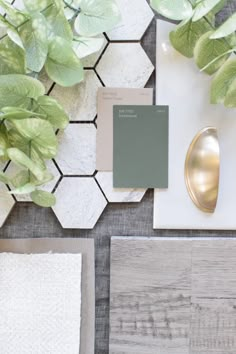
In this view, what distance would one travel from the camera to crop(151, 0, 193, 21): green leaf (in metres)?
0.64

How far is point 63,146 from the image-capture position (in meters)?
0.72

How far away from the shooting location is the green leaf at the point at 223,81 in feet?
A: 2.09

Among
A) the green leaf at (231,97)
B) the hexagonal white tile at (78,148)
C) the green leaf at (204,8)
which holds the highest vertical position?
the green leaf at (204,8)

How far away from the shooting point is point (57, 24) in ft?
2.15

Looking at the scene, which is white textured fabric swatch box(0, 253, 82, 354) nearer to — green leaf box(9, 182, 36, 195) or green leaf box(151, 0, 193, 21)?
green leaf box(9, 182, 36, 195)

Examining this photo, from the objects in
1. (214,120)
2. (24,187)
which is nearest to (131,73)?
(214,120)

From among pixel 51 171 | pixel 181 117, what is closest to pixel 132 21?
pixel 181 117

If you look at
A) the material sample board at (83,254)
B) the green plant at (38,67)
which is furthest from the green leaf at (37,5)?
the material sample board at (83,254)

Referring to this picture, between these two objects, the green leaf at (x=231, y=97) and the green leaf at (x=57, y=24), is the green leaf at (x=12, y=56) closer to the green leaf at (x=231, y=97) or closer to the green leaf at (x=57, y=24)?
the green leaf at (x=57, y=24)

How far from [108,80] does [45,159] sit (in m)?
0.17

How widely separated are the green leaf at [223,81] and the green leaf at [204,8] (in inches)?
3.0

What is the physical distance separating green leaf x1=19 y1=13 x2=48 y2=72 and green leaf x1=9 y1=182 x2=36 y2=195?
0.57 ft

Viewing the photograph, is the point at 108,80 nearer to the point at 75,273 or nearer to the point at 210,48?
the point at 210,48

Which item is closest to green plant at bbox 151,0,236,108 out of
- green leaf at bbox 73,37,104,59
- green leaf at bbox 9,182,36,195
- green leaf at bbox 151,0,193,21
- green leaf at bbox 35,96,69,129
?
green leaf at bbox 151,0,193,21
